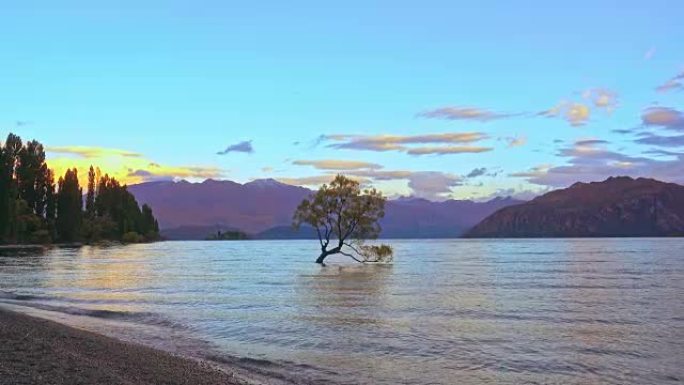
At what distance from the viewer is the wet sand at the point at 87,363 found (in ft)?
47.5

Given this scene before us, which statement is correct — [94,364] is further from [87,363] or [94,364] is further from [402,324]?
[402,324]

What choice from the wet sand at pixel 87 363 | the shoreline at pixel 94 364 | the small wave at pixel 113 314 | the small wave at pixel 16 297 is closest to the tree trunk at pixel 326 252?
the small wave at pixel 16 297

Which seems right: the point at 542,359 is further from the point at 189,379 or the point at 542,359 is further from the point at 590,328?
the point at 189,379

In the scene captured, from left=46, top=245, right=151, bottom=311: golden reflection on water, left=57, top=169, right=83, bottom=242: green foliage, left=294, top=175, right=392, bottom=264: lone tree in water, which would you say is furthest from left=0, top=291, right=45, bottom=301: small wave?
left=57, top=169, right=83, bottom=242: green foliage

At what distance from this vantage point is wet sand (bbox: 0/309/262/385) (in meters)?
14.5

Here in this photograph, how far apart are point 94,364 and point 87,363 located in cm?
20

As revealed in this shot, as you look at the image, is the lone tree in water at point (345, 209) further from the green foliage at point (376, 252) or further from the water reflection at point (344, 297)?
the water reflection at point (344, 297)

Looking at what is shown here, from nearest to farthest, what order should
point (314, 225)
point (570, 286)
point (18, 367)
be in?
1. point (18, 367)
2. point (570, 286)
3. point (314, 225)

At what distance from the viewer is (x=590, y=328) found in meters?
30.5

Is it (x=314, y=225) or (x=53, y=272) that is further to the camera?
(x=314, y=225)

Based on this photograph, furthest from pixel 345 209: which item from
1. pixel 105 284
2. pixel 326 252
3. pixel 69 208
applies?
pixel 69 208

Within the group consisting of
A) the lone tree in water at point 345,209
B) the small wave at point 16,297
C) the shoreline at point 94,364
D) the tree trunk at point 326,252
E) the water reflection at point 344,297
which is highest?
the lone tree in water at point 345,209

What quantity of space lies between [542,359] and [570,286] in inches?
1396

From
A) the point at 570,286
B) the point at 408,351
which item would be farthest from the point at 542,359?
the point at 570,286
